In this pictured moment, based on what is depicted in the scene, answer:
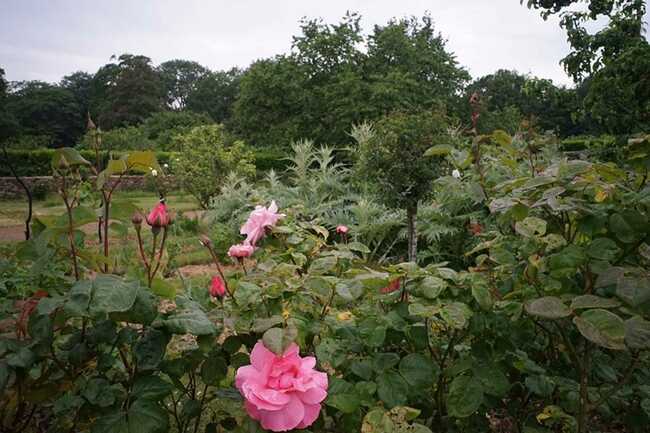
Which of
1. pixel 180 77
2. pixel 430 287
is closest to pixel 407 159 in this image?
pixel 430 287

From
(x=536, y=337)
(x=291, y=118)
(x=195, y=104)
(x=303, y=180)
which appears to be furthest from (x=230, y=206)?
(x=195, y=104)

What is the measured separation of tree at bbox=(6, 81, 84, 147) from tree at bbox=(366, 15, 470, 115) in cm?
2332

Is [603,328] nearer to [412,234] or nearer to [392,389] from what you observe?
[392,389]

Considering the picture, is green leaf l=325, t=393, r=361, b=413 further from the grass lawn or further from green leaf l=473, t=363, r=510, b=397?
the grass lawn

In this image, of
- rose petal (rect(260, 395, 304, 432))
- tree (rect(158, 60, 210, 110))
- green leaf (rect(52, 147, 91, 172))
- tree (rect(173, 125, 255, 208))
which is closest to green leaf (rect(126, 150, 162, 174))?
green leaf (rect(52, 147, 91, 172))

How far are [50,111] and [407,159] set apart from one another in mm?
36731

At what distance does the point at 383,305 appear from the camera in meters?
1.05

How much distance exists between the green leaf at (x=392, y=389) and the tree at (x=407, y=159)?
343cm

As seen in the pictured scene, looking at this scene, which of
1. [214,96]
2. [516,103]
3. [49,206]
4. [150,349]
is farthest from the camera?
[214,96]

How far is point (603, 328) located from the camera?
28.4 inches

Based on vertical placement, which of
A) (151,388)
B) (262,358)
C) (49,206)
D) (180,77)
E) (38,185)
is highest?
(180,77)

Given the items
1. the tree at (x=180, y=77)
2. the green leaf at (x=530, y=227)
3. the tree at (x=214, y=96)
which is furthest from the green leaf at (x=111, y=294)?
the tree at (x=180, y=77)

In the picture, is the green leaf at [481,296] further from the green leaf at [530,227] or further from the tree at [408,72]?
the tree at [408,72]

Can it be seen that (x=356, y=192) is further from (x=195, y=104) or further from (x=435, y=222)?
(x=195, y=104)
